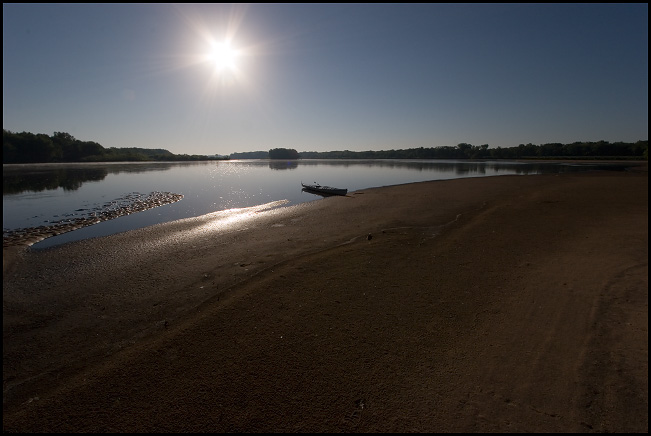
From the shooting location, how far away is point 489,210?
58.3 feet

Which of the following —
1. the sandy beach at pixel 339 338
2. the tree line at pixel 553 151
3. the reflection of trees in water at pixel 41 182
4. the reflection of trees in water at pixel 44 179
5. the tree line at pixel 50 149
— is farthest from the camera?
the tree line at pixel 553 151

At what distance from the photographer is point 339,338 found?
17.9 feet

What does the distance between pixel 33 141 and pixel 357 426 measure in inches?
5436

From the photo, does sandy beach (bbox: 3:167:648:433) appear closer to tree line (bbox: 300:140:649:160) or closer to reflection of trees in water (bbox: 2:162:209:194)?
reflection of trees in water (bbox: 2:162:209:194)

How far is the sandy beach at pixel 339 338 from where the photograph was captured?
383 centimetres

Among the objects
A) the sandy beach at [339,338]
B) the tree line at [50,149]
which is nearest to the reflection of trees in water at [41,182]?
the sandy beach at [339,338]

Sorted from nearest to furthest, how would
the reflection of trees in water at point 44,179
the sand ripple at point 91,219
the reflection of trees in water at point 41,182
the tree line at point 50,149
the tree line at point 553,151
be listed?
the sand ripple at point 91,219
the reflection of trees in water at point 41,182
the reflection of trees in water at point 44,179
the tree line at point 50,149
the tree line at point 553,151

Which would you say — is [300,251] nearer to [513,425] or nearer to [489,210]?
[513,425]

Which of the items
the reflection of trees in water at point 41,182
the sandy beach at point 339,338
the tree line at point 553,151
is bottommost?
the sandy beach at point 339,338

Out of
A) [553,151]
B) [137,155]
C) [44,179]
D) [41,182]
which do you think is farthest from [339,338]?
[553,151]

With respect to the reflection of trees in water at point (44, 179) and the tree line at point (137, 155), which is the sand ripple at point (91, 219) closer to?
the reflection of trees in water at point (44, 179)

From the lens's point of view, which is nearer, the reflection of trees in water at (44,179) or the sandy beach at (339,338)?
the sandy beach at (339,338)

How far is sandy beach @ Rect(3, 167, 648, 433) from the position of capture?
3828 millimetres

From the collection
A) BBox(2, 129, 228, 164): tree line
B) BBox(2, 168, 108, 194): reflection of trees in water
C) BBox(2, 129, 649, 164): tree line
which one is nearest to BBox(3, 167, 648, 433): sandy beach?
BBox(2, 168, 108, 194): reflection of trees in water
